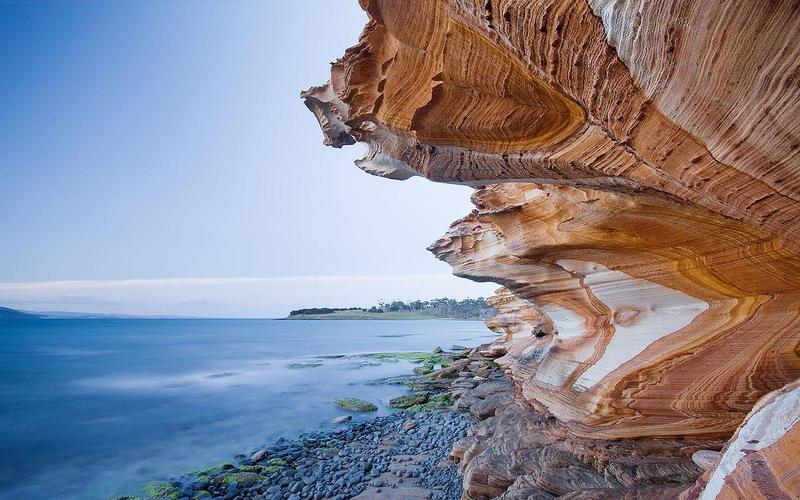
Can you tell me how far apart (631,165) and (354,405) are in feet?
48.6

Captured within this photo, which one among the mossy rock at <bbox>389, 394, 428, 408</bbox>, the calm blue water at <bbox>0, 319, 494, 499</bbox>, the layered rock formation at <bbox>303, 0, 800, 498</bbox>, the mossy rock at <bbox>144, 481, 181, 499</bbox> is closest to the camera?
the layered rock formation at <bbox>303, 0, 800, 498</bbox>

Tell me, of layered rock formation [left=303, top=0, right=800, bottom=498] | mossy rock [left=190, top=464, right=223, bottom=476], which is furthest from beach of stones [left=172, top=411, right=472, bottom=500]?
layered rock formation [left=303, top=0, right=800, bottom=498]

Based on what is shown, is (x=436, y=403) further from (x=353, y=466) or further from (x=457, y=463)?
(x=457, y=463)

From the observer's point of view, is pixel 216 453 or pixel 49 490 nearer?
pixel 49 490

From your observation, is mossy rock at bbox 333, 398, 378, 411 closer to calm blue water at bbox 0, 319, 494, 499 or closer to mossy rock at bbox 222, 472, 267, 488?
calm blue water at bbox 0, 319, 494, 499

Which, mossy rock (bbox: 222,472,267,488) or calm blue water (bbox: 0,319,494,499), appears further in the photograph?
calm blue water (bbox: 0,319,494,499)

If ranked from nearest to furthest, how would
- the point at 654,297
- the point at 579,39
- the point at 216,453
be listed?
the point at 579,39 → the point at 654,297 → the point at 216,453

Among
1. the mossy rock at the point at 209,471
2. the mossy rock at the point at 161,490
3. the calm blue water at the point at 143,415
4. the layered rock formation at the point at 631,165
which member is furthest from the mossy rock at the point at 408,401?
the layered rock formation at the point at 631,165

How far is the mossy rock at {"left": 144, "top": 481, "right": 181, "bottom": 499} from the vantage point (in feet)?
28.1

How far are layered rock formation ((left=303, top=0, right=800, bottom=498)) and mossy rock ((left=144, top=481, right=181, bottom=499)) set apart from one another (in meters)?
7.72

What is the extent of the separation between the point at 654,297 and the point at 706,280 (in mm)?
940

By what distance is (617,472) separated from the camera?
17.0 ft

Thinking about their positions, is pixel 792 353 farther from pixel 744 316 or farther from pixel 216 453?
pixel 216 453

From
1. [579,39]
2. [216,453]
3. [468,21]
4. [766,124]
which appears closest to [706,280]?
[766,124]
